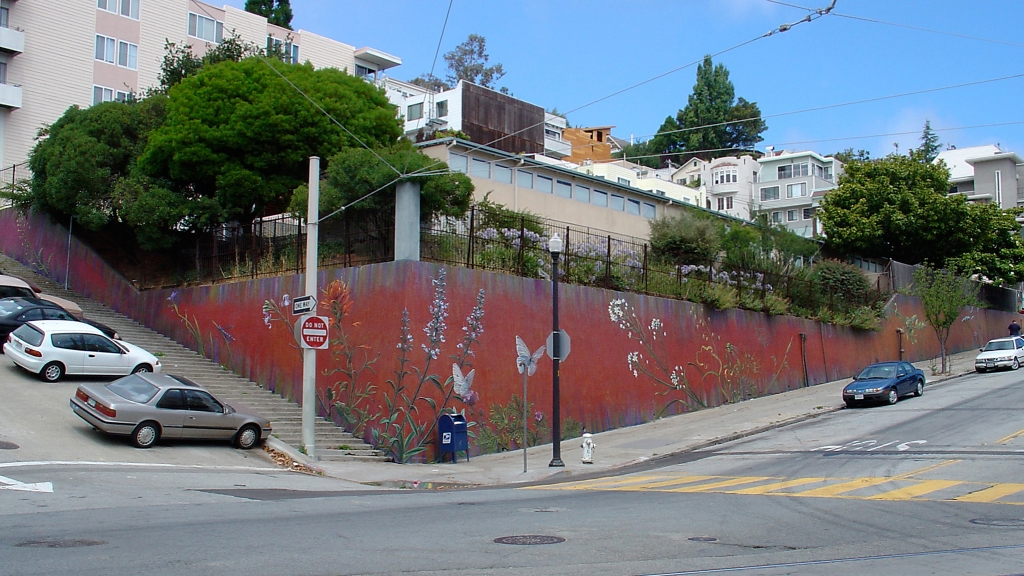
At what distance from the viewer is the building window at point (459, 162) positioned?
100 ft

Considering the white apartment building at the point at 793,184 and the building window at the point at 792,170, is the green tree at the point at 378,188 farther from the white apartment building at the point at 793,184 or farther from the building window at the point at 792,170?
the building window at the point at 792,170

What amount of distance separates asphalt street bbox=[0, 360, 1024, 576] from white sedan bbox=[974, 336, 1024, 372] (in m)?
21.1

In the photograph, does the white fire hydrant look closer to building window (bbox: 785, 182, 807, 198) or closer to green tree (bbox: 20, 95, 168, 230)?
green tree (bbox: 20, 95, 168, 230)

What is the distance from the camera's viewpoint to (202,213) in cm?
2720

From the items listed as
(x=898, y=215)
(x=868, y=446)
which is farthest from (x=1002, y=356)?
(x=868, y=446)

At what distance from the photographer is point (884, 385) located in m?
29.1

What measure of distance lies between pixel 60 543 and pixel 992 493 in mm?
13040

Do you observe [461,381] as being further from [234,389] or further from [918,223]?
[918,223]

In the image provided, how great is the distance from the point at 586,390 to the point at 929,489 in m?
12.1

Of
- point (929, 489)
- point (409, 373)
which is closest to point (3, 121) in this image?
point (409, 373)

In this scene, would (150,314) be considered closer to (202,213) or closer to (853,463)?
(202,213)

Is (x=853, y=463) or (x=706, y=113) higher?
(x=706, y=113)

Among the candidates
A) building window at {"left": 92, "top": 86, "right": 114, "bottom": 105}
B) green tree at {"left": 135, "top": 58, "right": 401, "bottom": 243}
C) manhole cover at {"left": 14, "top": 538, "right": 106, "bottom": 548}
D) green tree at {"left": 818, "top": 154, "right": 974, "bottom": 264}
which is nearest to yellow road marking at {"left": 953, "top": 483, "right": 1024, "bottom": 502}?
manhole cover at {"left": 14, "top": 538, "right": 106, "bottom": 548}

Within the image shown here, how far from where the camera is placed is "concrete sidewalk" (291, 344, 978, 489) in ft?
59.6
